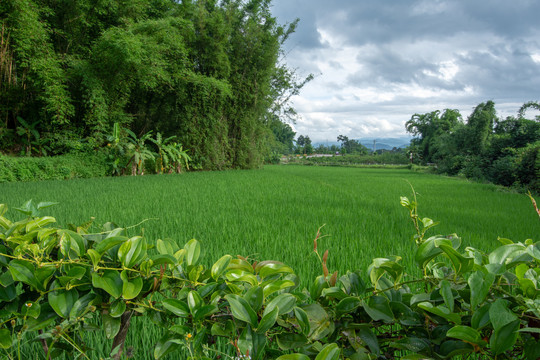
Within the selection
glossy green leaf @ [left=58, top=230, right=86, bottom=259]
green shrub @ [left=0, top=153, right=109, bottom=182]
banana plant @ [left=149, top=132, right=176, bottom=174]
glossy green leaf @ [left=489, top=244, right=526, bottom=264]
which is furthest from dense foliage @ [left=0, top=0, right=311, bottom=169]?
glossy green leaf @ [left=489, top=244, right=526, bottom=264]

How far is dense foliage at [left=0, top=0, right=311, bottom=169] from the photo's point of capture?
7676 millimetres

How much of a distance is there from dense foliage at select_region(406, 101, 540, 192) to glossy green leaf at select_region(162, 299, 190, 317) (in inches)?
318

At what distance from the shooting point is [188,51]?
10.2 meters

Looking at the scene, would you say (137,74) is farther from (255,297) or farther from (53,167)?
(255,297)

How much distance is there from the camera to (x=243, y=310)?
1.52 feet

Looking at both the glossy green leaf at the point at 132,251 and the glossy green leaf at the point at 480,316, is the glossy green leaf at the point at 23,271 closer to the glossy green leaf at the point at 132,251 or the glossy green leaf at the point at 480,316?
the glossy green leaf at the point at 132,251

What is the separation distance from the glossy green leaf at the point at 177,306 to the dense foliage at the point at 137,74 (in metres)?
8.55

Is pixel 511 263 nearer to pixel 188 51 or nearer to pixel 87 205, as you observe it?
pixel 87 205

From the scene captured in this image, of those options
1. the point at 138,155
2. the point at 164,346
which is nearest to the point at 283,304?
the point at 164,346

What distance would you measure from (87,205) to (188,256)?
3519 millimetres

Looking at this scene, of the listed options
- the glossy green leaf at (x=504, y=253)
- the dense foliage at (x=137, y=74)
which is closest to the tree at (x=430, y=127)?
the dense foliage at (x=137, y=74)

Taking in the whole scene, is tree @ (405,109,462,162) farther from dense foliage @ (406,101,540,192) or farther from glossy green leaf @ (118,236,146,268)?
glossy green leaf @ (118,236,146,268)

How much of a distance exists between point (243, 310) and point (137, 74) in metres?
9.77

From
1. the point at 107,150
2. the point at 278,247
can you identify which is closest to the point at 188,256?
the point at 278,247
